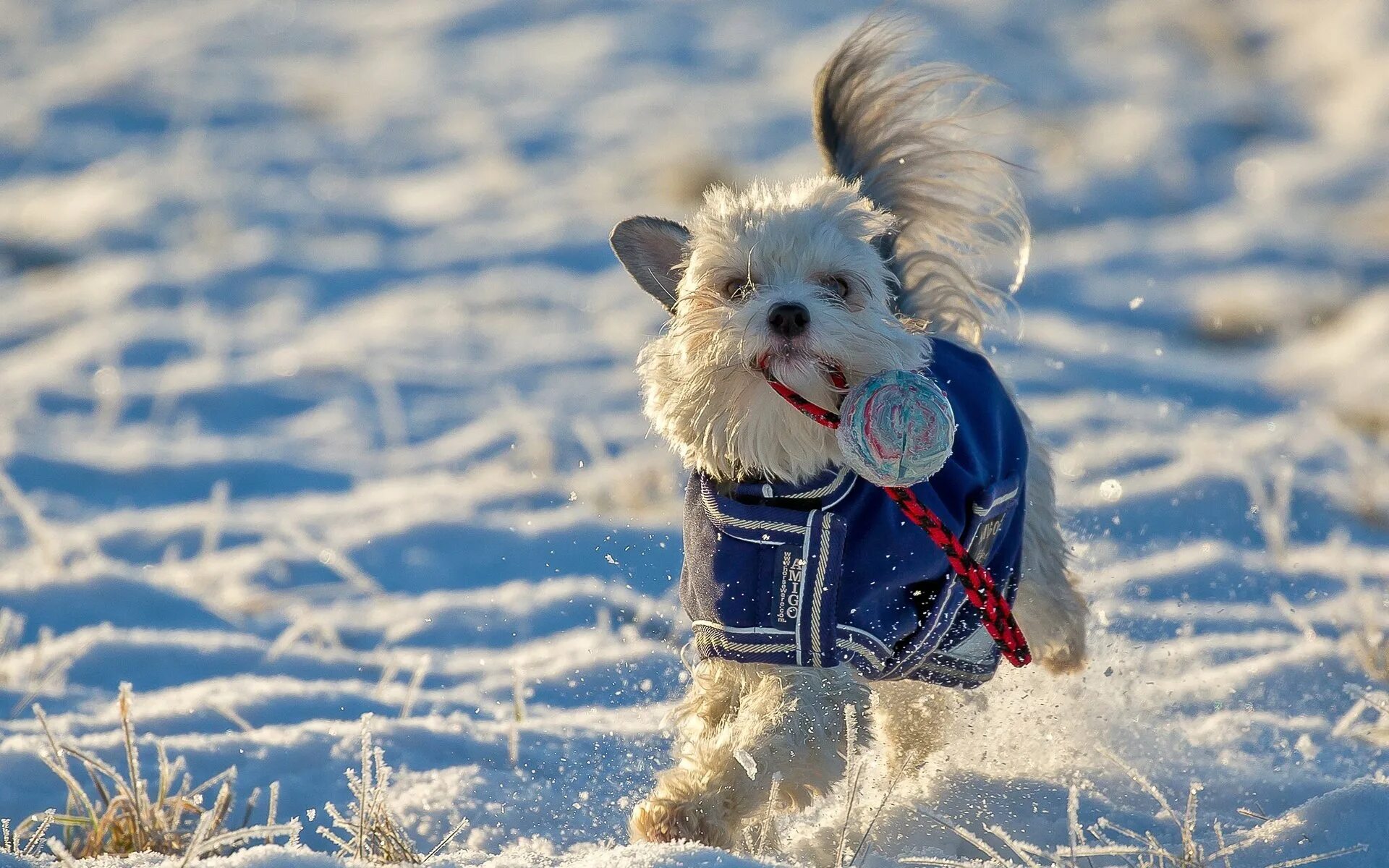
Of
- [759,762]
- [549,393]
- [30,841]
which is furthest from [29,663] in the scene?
[549,393]

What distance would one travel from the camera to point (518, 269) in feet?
29.3

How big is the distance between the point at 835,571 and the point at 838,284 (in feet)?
1.79

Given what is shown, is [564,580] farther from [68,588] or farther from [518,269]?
[518,269]

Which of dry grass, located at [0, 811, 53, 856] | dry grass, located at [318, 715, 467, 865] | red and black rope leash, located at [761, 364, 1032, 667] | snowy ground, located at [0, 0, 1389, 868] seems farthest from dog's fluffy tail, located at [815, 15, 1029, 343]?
dry grass, located at [0, 811, 53, 856]

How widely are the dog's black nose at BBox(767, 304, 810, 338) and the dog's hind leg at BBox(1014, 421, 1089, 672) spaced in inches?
43.3

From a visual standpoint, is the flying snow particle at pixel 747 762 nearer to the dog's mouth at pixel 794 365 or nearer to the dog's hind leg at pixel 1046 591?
the dog's mouth at pixel 794 365

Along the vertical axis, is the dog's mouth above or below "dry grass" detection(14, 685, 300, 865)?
above

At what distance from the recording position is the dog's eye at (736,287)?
9.25 feet

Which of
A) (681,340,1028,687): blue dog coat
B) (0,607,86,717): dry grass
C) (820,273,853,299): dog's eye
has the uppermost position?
(820,273,853,299): dog's eye

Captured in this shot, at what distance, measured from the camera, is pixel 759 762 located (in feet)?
9.00

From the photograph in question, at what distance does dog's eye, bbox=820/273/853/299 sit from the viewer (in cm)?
283

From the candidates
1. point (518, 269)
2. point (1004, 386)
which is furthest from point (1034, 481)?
point (518, 269)

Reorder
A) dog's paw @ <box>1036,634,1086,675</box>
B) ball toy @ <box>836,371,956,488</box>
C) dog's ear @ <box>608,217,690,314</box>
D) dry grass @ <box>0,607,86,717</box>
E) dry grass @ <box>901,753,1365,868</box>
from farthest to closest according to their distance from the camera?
dry grass @ <box>0,607,86,717</box>
dog's paw @ <box>1036,634,1086,675</box>
dog's ear @ <box>608,217,690,314</box>
ball toy @ <box>836,371,956,488</box>
dry grass @ <box>901,753,1365,868</box>

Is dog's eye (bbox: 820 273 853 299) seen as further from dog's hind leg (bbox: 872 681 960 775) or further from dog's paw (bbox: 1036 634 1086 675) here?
dog's paw (bbox: 1036 634 1086 675)
